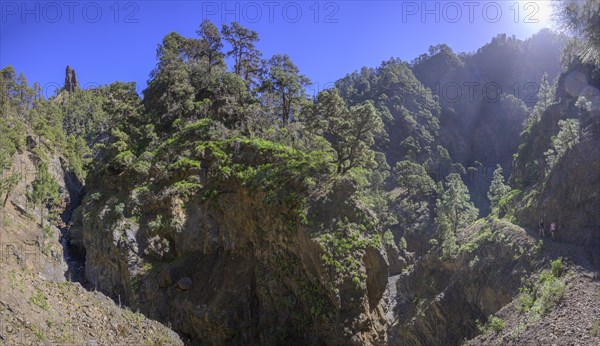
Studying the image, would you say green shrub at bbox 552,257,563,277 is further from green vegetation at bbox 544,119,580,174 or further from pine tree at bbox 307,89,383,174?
green vegetation at bbox 544,119,580,174

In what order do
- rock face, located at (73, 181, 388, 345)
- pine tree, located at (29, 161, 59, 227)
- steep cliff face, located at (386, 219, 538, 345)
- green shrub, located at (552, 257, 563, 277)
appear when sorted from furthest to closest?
1. pine tree, located at (29, 161, 59, 227)
2. steep cliff face, located at (386, 219, 538, 345)
3. green shrub, located at (552, 257, 563, 277)
4. rock face, located at (73, 181, 388, 345)

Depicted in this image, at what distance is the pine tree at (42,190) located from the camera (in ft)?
106

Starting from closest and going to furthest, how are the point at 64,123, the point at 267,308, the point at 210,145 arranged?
the point at 267,308 → the point at 210,145 → the point at 64,123

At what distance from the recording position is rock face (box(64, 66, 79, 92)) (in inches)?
4140

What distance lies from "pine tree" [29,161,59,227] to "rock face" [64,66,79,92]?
79851 millimetres

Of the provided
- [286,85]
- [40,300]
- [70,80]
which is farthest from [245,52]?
[70,80]

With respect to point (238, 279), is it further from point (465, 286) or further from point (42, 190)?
point (42, 190)

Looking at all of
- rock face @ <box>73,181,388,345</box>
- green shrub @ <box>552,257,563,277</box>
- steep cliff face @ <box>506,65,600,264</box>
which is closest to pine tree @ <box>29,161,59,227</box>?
rock face @ <box>73,181,388,345</box>

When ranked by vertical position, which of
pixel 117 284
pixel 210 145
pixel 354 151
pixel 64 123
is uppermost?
pixel 64 123

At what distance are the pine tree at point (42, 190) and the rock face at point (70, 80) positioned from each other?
79851 millimetres

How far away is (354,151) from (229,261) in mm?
8843

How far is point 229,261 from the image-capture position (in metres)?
22.6

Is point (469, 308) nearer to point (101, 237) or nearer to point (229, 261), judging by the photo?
point (229, 261)

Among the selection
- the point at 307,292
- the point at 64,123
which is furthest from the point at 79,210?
the point at 64,123
